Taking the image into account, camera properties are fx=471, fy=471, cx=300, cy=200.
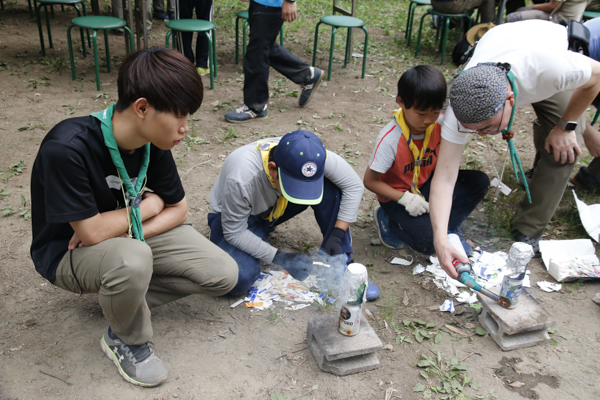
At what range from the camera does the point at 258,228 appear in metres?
2.93

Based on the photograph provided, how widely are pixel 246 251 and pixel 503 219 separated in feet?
6.46

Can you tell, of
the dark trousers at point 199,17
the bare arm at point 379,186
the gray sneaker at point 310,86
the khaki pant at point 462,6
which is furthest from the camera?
the khaki pant at point 462,6

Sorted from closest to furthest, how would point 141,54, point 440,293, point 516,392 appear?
1. point 141,54
2. point 516,392
3. point 440,293

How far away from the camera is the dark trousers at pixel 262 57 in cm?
468

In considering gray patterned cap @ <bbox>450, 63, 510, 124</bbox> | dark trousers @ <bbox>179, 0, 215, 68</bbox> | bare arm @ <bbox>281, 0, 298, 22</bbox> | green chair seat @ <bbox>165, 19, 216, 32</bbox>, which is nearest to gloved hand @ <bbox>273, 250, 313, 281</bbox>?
gray patterned cap @ <bbox>450, 63, 510, 124</bbox>

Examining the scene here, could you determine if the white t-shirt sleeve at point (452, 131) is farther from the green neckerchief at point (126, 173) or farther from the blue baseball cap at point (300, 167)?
the green neckerchief at point (126, 173)

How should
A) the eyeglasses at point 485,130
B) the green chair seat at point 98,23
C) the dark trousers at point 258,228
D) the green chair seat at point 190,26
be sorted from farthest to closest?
the green chair seat at point 190,26
the green chair seat at point 98,23
the dark trousers at point 258,228
the eyeglasses at point 485,130

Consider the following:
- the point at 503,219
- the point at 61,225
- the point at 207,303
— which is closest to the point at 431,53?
the point at 503,219

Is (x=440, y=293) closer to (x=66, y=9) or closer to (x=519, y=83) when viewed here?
(x=519, y=83)

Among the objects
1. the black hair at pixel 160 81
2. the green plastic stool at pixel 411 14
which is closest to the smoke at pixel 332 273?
the black hair at pixel 160 81

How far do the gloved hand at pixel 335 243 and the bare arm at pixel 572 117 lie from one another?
148 centimetres

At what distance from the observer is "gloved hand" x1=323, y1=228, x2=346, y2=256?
109 inches

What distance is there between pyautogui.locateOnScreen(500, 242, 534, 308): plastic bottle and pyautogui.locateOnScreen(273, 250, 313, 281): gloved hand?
1104 mm

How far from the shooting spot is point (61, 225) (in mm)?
2080
